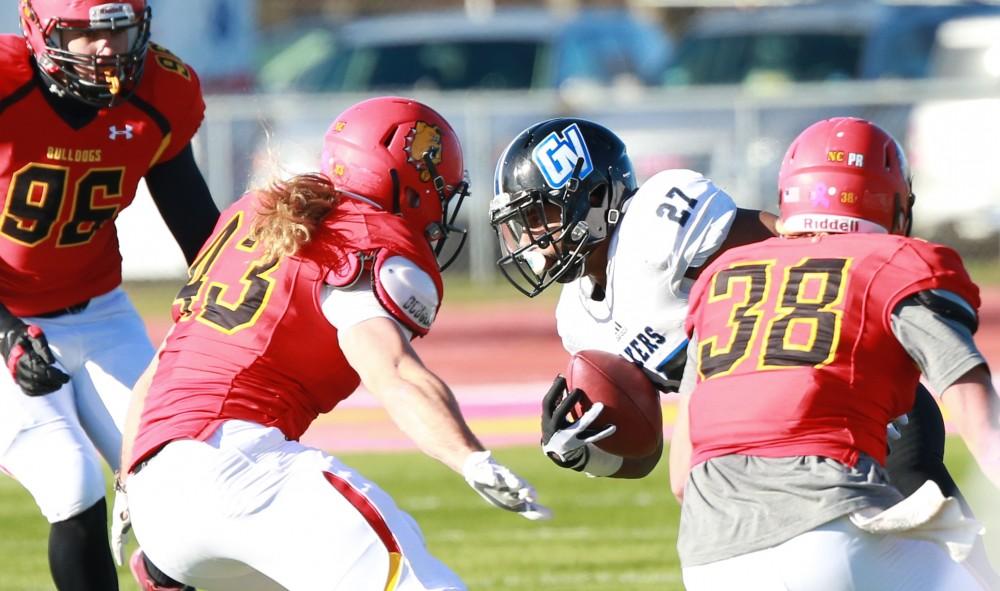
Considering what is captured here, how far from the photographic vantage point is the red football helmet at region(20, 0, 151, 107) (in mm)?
4918

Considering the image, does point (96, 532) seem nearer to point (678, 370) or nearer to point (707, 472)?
point (678, 370)

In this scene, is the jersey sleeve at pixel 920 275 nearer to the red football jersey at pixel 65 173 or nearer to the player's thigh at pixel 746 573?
the player's thigh at pixel 746 573

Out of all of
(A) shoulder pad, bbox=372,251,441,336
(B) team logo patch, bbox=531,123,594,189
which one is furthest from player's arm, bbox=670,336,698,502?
(B) team logo patch, bbox=531,123,594,189

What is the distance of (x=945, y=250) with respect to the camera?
134 inches

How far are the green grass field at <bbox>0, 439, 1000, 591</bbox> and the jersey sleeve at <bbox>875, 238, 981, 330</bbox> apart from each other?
2.40 m

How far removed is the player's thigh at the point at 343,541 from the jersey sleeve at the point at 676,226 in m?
1.16

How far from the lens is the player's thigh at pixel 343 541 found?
346 centimetres

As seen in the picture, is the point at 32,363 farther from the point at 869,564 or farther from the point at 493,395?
the point at 493,395

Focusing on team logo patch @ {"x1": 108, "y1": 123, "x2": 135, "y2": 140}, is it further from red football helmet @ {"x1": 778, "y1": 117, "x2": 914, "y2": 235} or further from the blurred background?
the blurred background

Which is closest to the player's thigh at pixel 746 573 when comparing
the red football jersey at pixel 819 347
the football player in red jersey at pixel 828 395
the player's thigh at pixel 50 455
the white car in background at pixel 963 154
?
the football player in red jersey at pixel 828 395

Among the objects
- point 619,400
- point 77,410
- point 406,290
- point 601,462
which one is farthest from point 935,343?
point 77,410

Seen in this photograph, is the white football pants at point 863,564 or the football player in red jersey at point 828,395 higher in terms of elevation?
the football player in red jersey at point 828,395

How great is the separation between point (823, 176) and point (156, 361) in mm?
1547

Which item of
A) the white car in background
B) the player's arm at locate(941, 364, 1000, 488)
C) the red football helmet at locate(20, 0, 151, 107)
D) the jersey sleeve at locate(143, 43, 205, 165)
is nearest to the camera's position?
the player's arm at locate(941, 364, 1000, 488)
